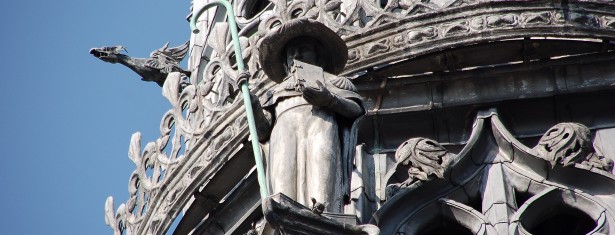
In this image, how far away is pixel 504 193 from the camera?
19.6 meters

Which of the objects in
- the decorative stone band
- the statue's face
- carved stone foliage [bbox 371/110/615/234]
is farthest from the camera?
the decorative stone band

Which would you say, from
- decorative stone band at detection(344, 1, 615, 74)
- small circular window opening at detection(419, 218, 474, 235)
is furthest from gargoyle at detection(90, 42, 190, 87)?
small circular window opening at detection(419, 218, 474, 235)

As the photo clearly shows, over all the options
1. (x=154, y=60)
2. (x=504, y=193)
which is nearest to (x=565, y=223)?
(x=504, y=193)

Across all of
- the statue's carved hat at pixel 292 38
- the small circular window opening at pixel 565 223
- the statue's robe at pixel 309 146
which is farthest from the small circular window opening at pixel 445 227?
the statue's carved hat at pixel 292 38

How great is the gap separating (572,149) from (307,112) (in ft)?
7.79

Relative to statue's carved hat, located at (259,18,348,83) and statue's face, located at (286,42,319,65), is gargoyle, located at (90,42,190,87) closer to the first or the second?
statue's carved hat, located at (259,18,348,83)

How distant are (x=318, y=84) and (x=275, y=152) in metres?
0.74

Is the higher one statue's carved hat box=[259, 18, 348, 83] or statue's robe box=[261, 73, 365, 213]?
statue's carved hat box=[259, 18, 348, 83]

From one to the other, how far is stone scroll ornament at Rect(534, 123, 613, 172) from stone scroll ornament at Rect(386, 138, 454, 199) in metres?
0.85

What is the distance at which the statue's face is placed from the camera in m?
19.6

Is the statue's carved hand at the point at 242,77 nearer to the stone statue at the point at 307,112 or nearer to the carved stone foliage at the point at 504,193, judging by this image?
the stone statue at the point at 307,112

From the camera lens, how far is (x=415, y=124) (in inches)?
807

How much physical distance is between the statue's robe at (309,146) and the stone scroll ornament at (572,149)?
182 cm

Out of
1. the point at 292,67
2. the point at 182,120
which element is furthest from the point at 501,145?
the point at 182,120
